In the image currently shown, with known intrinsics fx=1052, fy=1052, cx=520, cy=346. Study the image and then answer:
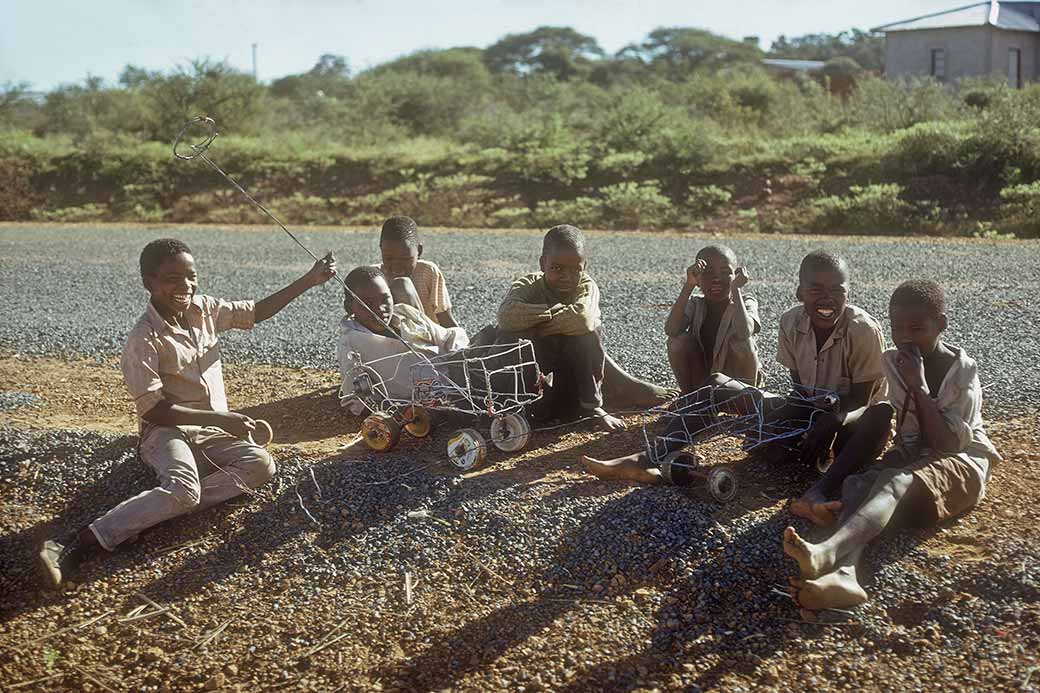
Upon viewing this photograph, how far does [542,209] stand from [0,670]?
1266cm

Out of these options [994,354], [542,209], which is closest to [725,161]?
[542,209]

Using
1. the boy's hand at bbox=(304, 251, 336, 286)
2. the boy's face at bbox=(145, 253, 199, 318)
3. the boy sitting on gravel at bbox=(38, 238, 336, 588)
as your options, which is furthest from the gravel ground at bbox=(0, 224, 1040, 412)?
the boy's face at bbox=(145, 253, 199, 318)

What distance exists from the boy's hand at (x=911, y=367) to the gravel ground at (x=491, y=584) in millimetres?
609

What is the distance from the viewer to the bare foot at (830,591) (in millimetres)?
3512

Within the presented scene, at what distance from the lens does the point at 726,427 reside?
4859 mm

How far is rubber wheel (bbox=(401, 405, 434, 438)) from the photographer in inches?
198

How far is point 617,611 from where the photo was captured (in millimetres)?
3762

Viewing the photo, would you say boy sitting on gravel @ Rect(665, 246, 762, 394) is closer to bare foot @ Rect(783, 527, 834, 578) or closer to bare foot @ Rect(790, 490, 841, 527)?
bare foot @ Rect(790, 490, 841, 527)

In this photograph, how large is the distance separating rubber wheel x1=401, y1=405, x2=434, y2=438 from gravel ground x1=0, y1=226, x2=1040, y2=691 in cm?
10

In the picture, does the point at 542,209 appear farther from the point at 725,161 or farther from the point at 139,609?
the point at 139,609

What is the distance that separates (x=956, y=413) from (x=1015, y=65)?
31.6 metres

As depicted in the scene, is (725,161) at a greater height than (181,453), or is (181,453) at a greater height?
(725,161)

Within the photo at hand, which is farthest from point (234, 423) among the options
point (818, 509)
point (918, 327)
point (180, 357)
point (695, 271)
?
point (918, 327)

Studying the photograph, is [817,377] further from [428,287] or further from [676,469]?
[428,287]
